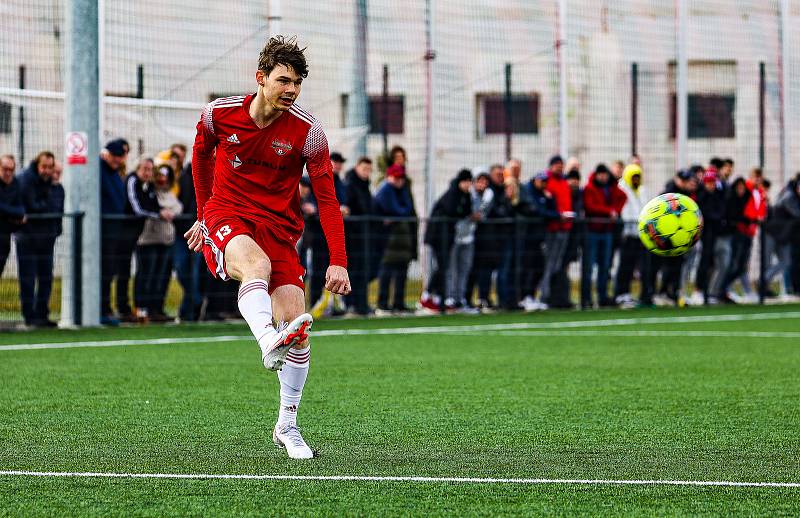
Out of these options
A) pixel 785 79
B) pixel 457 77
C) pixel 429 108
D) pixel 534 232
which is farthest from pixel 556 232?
pixel 785 79

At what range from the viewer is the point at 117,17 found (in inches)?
659

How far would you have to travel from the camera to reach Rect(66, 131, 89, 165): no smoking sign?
1476 cm

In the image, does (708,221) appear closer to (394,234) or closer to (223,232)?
(394,234)

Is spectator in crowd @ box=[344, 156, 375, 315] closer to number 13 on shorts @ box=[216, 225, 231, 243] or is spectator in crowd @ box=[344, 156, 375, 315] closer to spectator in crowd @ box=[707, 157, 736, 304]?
spectator in crowd @ box=[707, 157, 736, 304]

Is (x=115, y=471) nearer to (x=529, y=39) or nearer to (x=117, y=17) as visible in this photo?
(x=117, y=17)

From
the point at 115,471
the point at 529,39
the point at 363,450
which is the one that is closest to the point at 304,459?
the point at 363,450

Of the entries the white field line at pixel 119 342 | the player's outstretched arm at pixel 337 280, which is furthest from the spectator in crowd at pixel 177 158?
the player's outstretched arm at pixel 337 280

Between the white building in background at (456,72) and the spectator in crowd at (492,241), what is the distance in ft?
5.16

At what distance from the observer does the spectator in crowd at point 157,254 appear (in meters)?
15.2

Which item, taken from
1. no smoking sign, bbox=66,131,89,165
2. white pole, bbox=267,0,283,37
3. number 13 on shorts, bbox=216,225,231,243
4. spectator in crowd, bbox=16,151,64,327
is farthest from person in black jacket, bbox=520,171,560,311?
number 13 on shorts, bbox=216,225,231,243

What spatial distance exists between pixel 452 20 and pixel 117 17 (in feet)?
17.2

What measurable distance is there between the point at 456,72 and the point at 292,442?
45.7ft

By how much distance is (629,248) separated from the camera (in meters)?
19.2

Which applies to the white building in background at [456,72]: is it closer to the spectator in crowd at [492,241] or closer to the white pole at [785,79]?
the white pole at [785,79]
